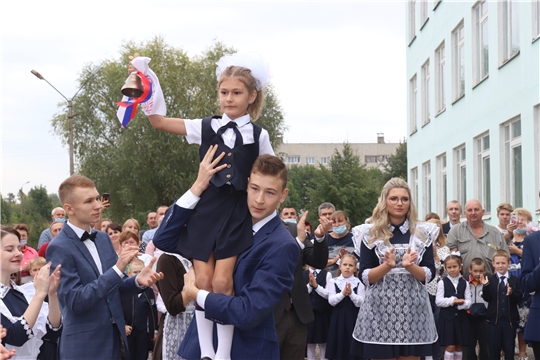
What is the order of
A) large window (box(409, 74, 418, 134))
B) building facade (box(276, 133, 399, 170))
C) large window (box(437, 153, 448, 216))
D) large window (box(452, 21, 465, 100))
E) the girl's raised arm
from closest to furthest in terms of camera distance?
the girl's raised arm, large window (box(452, 21, 465, 100)), large window (box(437, 153, 448, 216)), large window (box(409, 74, 418, 134)), building facade (box(276, 133, 399, 170))

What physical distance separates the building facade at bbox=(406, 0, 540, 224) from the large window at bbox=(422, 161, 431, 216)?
0.13 ft

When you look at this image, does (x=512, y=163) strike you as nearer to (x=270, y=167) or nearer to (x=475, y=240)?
(x=475, y=240)

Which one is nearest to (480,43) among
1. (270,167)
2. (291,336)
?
(291,336)

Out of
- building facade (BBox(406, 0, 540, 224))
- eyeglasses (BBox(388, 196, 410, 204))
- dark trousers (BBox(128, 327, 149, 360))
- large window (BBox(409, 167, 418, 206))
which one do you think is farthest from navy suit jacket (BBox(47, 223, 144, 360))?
large window (BBox(409, 167, 418, 206))

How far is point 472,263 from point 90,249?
6.36 meters

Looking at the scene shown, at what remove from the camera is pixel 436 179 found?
25062mm

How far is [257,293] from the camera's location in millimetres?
4035

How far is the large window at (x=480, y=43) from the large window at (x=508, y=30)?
1.28 metres

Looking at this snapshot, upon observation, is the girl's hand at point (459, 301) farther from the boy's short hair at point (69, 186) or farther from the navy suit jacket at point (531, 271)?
the boy's short hair at point (69, 186)

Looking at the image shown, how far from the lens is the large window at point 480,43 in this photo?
18359 millimetres

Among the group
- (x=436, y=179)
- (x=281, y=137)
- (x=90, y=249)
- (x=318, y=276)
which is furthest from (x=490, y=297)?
(x=281, y=137)

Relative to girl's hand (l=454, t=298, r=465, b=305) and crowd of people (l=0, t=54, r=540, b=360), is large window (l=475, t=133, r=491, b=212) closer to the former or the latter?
girl's hand (l=454, t=298, r=465, b=305)

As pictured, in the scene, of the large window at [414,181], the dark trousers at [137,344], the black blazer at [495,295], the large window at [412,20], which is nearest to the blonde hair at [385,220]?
the dark trousers at [137,344]

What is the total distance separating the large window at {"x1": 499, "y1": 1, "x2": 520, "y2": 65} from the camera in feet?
51.6
